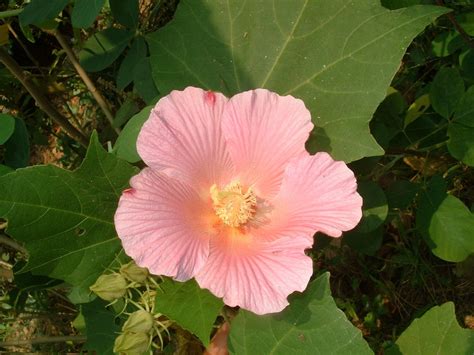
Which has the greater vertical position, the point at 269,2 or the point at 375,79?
the point at 269,2

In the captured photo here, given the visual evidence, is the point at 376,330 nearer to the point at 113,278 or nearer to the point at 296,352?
the point at 296,352

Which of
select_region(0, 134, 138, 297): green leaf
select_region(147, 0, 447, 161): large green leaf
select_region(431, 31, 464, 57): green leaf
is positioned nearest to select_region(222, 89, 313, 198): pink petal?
select_region(147, 0, 447, 161): large green leaf

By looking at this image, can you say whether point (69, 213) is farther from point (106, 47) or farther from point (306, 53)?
point (106, 47)

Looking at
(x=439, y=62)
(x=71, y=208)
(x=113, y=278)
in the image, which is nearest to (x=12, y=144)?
(x=71, y=208)

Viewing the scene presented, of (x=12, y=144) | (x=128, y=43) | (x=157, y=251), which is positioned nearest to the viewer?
(x=157, y=251)

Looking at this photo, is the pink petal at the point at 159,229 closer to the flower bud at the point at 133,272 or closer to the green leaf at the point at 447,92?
the flower bud at the point at 133,272
